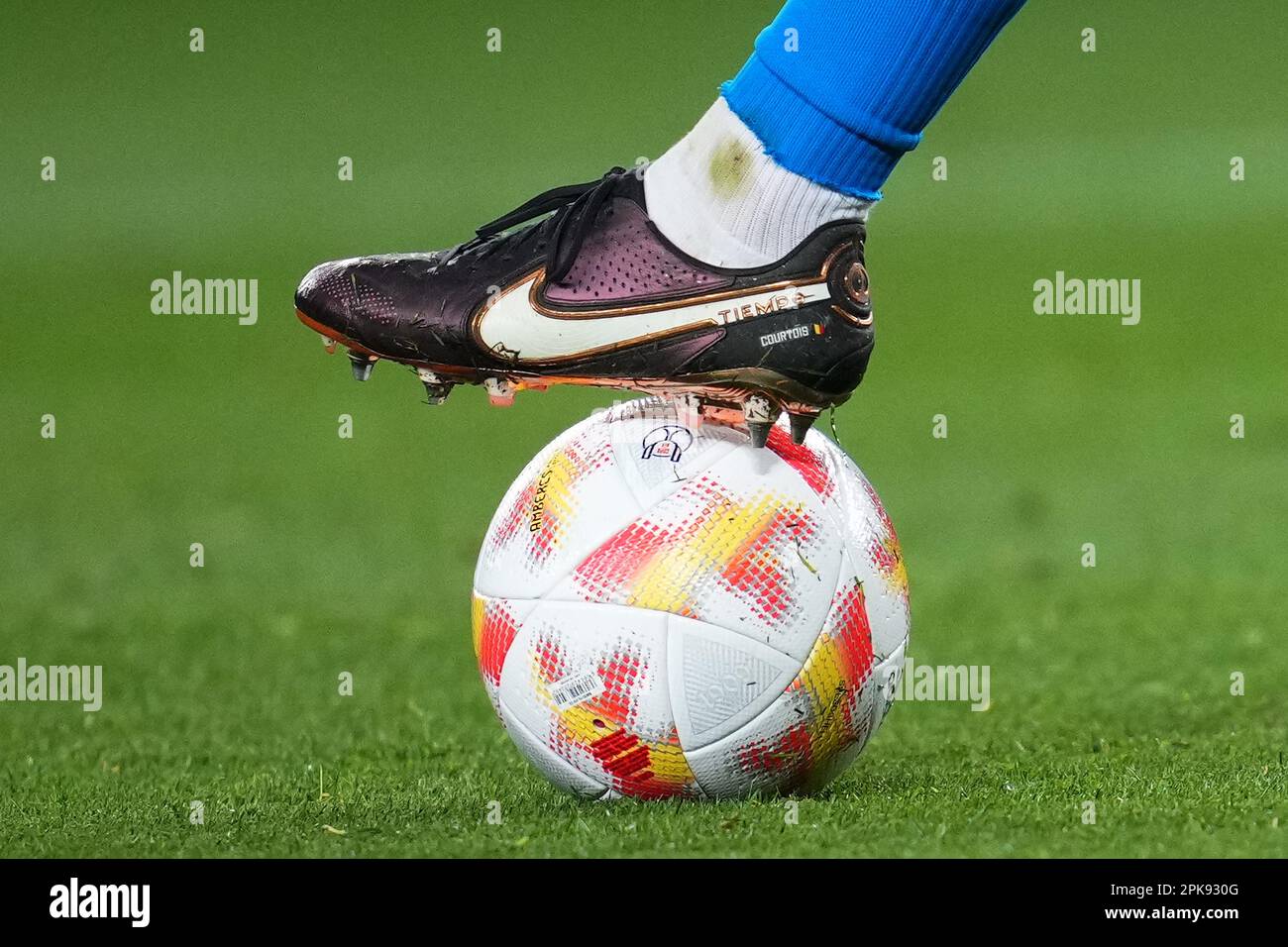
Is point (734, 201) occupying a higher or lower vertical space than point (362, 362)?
higher

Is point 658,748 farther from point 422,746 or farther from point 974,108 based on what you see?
point 974,108

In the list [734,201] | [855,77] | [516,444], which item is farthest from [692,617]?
[516,444]

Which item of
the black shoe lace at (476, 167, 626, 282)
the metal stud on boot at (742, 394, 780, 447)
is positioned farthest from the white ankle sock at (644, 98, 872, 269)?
the metal stud on boot at (742, 394, 780, 447)

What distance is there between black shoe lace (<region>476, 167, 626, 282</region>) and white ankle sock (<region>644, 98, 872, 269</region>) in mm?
142

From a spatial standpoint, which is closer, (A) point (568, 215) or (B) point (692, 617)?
(B) point (692, 617)

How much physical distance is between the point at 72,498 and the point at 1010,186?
9147 mm

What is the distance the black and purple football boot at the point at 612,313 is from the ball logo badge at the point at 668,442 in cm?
8

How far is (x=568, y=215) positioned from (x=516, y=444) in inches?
251

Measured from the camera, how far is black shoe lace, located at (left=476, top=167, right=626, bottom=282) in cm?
375

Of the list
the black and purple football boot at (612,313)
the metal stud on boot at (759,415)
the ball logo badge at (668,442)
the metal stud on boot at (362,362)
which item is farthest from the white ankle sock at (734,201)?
the metal stud on boot at (362,362)

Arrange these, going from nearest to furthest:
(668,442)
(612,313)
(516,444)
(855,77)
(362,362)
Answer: (855,77) < (612,313) < (668,442) < (362,362) < (516,444)

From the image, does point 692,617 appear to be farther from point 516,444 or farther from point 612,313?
point 516,444

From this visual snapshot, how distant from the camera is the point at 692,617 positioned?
365cm

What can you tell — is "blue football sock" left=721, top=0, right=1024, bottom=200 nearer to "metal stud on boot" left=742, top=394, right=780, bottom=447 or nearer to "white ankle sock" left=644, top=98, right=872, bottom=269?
"white ankle sock" left=644, top=98, right=872, bottom=269
